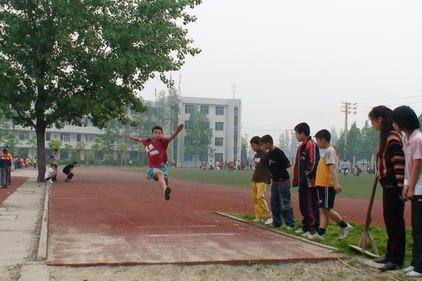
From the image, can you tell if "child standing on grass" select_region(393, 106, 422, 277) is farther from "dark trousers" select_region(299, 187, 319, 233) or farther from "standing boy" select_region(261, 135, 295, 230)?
"standing boy" select_region(261, 135, 295, 230)

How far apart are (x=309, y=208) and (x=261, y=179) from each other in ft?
5.70

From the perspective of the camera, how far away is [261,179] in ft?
35.3

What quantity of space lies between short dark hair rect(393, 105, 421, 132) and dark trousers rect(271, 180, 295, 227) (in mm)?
3839

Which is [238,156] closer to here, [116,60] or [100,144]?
[100,144]

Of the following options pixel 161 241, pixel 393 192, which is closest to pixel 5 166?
pixel 161 241

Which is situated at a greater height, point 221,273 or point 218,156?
point 218,156

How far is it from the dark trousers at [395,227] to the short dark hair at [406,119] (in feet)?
2.51

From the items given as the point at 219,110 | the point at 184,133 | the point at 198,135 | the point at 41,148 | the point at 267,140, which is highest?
the point at 219,110

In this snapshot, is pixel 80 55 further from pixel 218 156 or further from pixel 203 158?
pixel 218 156

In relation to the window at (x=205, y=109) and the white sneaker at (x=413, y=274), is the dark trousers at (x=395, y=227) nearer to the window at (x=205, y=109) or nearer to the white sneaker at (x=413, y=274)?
the white sneaker at (x=413, y=274)

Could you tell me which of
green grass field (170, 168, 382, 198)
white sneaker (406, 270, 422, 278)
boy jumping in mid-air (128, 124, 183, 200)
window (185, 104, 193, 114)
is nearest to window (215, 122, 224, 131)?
window (185, 104, 193, 114)

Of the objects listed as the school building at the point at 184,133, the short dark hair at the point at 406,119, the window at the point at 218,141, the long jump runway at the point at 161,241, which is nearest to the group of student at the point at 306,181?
the long jump runway at the point at 161,241

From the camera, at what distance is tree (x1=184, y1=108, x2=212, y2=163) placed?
103 meters

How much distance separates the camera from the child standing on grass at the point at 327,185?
8.82 m
